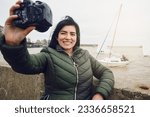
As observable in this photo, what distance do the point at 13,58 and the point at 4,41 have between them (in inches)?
4.0

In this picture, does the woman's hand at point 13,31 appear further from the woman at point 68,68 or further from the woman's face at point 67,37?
the woman's face at point 67,37

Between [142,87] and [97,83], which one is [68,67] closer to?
[97,83]

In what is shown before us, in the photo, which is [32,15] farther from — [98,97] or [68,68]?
[98,97]

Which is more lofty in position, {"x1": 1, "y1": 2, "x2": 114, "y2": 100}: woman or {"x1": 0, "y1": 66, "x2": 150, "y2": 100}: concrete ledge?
{"x1": 1, "y1": 2, "x2": 114, "y2": 100}: woman

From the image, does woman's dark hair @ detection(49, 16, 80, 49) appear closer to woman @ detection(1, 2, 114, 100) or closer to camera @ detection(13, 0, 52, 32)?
woman @ detection(1, 2, 114, 100)

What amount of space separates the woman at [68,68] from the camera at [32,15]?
0.25 meters

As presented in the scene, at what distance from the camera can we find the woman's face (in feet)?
5.33

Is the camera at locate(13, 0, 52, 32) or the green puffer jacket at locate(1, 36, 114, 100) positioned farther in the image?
the green puffer jacket at locate(1, 36, 114, 100)

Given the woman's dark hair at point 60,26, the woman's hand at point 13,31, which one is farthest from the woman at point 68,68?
the woman's hand at point 13,31

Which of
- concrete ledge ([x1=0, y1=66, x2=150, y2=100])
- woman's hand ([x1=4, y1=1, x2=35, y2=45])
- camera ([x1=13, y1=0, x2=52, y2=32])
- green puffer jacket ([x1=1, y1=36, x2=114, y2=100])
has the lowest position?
concrete ledge ([x1=0, y1=66, x2=150, y2=100])

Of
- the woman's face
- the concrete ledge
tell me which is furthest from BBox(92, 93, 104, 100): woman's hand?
the concrete ledge

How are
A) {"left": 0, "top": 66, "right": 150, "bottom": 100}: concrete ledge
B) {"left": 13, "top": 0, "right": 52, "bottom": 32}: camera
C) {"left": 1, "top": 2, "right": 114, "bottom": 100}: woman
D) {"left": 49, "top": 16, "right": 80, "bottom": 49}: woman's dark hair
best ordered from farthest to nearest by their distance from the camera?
{"left": 0, "top": 66, "right": 150, "bottom": 100}: concrete ledge
{"left": 49, "top": 16, "right": 80, "bottom": 49}: woman's dark hair
{"left": 1, "top": 2, "right": 114, "bottom": 100}: woman
{"left": 13, "top": 0, "right": 52, "bottom": 32}: camera

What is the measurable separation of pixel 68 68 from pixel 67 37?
0.22m

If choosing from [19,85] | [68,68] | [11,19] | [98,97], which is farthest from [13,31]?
[19,85]
